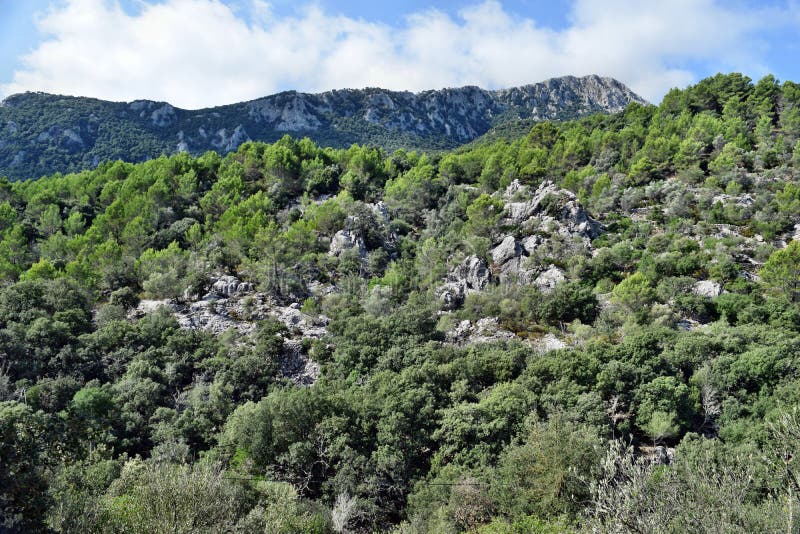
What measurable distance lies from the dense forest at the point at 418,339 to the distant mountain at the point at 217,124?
236ft

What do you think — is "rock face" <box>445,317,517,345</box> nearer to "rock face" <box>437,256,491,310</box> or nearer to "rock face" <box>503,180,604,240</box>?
"rock face" <box>437,256,491,310</box>

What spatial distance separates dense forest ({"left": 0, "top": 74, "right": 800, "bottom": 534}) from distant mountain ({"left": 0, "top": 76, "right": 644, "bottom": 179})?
72022mm

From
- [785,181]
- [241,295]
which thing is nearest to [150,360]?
[241,295]

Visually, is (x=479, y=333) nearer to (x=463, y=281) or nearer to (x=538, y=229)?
(x=463, y=281)

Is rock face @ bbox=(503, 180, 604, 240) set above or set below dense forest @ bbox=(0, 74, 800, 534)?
above

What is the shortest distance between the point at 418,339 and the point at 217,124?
145 meters

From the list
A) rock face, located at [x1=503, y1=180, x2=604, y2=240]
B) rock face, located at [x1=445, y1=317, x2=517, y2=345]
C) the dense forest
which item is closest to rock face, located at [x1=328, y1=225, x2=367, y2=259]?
the dense forest

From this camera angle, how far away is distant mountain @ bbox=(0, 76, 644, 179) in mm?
123562

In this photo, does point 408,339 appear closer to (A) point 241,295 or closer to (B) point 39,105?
(A) point 241,295

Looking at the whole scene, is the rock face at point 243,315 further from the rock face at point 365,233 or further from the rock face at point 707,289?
the rock face at point 707,289

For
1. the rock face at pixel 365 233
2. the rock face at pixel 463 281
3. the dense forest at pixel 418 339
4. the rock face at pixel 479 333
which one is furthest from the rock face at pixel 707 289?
the rock face at pixel 365 233

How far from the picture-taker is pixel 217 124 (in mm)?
155375

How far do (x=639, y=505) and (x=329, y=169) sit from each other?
65.3 meters

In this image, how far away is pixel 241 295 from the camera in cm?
4612
